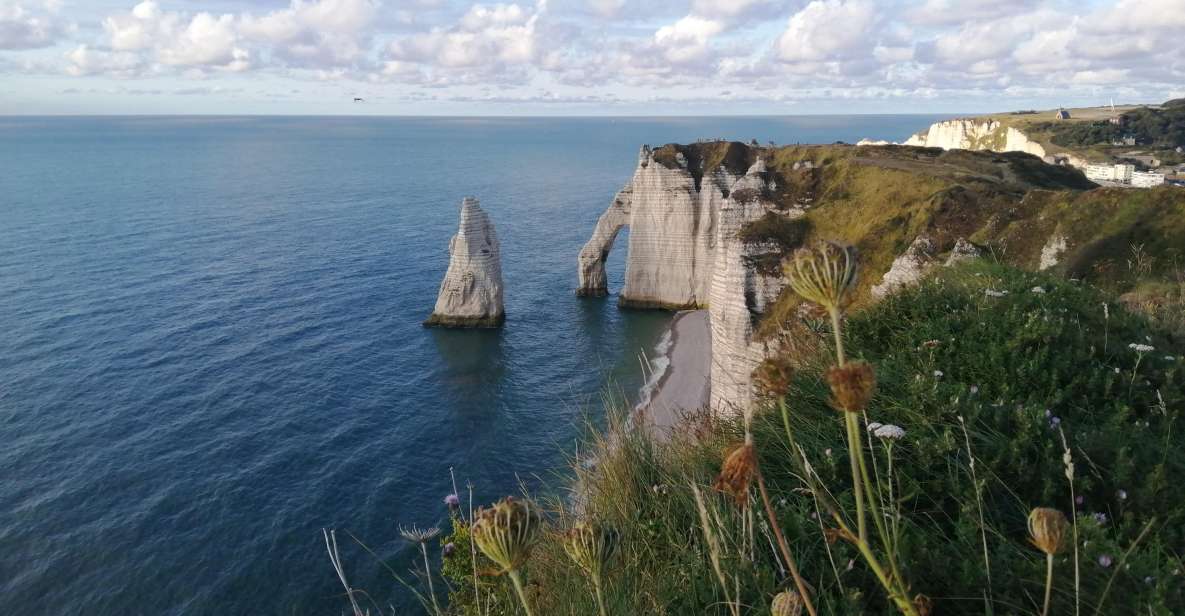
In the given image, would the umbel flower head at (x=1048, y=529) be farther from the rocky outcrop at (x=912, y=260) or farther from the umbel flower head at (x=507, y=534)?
the rocky outcrop at (x=912, y=260)

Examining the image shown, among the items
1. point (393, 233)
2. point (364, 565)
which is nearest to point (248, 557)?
point (364, 565)

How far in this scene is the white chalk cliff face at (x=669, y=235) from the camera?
56.9 meters

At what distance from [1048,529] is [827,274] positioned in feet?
3.87

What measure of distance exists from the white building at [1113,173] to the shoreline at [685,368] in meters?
53.0

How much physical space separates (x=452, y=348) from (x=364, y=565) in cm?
2303

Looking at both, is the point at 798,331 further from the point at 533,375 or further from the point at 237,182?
the point at 237,182

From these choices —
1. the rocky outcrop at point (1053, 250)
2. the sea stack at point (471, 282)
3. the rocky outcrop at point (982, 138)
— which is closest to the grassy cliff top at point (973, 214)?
the rocky outcrop at point (1053, 250)

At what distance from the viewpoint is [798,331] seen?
849 centimetres

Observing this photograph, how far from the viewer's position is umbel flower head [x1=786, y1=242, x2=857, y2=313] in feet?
8.38

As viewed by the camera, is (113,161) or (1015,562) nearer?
(1015,562)

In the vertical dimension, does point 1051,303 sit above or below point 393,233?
above

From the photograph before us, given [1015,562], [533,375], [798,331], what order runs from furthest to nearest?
[533,375], [798,331], [1015,562]

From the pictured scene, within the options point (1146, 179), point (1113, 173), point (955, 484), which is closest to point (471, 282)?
point (955, 484)

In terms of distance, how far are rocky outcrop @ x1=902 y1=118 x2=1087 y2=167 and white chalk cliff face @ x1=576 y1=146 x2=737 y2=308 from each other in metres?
54.6
